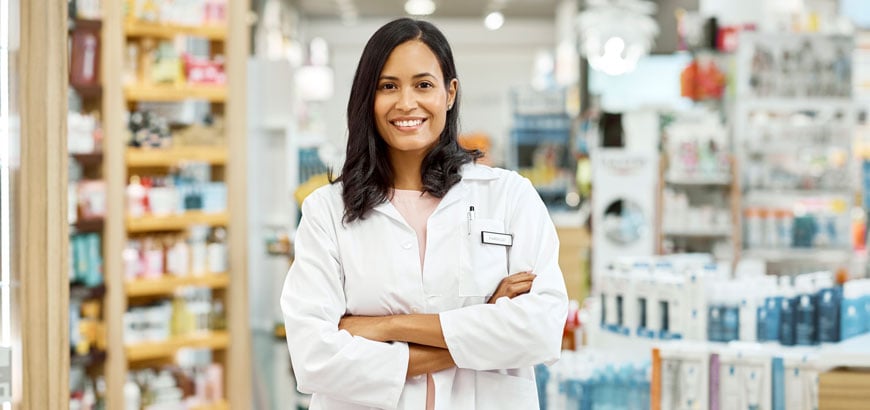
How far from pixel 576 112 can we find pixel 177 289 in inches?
473

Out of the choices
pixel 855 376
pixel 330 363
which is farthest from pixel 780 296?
pixel 330 363

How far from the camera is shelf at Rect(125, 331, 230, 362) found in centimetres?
576

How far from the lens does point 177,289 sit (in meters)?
6.04

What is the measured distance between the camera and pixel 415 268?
2.32 metres

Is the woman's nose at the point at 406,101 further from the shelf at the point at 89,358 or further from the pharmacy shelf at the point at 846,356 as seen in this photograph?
the shelf at the point at 89,358

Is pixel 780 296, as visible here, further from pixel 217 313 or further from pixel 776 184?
pixel 776 184

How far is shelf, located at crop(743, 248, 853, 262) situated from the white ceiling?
11872mm

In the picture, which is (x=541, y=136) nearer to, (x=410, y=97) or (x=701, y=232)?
(x=701, y=232)

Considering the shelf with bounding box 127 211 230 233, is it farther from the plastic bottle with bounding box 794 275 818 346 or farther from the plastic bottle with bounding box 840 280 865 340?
the plastic bottle with bounding box 840 280 865 340

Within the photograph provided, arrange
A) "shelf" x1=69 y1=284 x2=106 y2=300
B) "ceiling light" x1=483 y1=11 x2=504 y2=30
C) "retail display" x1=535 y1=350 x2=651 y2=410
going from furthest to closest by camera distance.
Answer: "ceiling light" x1=483 y1=11 x2=504 y2=30 < "shelf" x1=69 y1=284 x2=106 y2=300 < "retail display" x1=535 y1=350 x2=651 y2=410

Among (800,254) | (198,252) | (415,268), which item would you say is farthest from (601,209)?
(415,268)

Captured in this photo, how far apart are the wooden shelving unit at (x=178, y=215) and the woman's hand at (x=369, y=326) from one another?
3.53 meters

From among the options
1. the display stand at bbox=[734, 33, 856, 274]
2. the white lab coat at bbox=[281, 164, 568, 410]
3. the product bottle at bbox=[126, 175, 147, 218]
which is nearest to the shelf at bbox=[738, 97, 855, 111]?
the display stand at bbox=[734, 33, 856, 274]

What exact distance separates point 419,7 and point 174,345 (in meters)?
14.7
